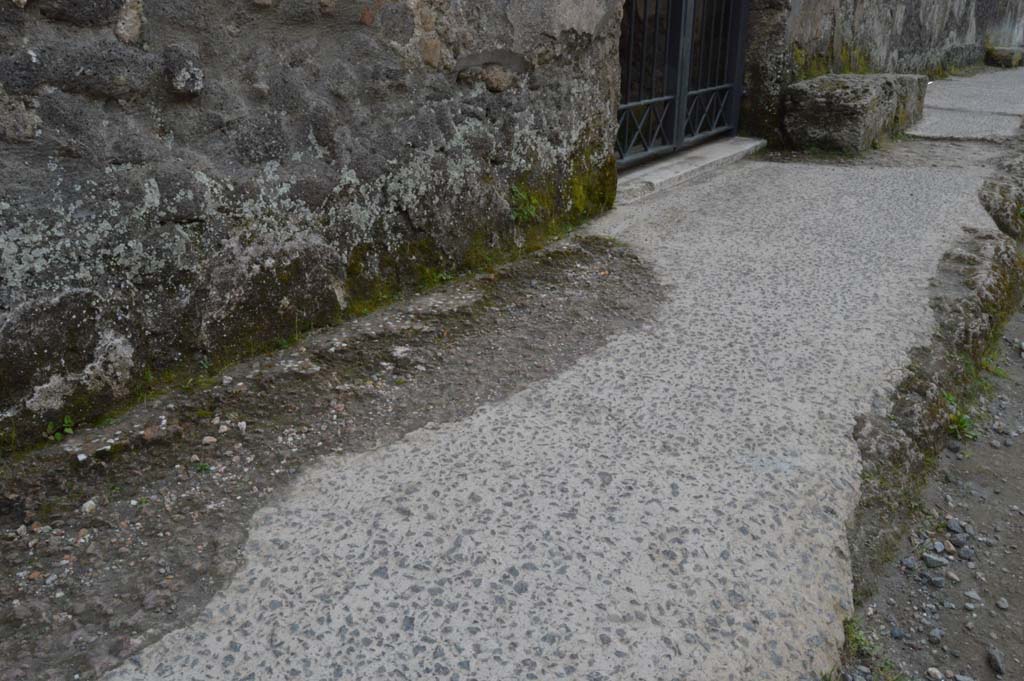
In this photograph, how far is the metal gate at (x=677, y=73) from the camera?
366 centimetres

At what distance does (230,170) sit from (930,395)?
1.60 m

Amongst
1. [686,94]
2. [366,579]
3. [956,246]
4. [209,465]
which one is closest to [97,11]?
[209,465]

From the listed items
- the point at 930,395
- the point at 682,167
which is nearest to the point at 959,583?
the point at 930,395

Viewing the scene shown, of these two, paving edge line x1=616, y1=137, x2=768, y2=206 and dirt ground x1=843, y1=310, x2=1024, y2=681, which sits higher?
paving edge line x1=616, y1=137, x2=768, y2=206

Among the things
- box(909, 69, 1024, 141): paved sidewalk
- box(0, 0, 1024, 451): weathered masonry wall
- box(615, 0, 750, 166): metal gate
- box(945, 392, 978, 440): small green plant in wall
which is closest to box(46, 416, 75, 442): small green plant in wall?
box(0, 0, 1024, 451): weathered masonry wall

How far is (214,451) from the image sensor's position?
1.51 metres

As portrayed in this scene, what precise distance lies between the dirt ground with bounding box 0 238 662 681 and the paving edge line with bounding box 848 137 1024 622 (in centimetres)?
66

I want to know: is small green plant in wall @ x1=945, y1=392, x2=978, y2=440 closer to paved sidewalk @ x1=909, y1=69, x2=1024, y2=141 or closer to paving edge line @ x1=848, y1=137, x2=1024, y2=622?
paving edge line @ x1=848, y1=137, x2=1024, y2=622

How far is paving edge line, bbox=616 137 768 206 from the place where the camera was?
10.8 ft

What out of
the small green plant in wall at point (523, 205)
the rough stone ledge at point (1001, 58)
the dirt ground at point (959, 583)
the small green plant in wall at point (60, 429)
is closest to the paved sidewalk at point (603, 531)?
the dirt ground at point (959, 583)

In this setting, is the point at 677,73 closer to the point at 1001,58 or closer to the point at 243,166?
the point at 243,166

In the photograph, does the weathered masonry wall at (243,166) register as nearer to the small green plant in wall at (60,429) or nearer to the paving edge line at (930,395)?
the small green plant in wall at (60,429)

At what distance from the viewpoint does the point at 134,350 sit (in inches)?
62.0

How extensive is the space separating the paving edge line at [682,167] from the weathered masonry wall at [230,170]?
928 millimetres
